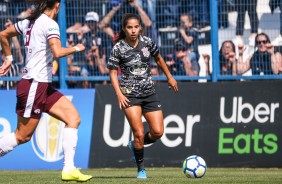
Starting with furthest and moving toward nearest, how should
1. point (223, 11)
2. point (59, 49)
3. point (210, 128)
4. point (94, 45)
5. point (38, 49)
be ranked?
point (94, 45) → point (223, 11) → point (210, 128) → point (38, 49) → point (59, 49)

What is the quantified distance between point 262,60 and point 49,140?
15.3ft

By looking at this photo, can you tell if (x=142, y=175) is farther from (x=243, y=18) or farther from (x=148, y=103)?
(x=243, y=18)

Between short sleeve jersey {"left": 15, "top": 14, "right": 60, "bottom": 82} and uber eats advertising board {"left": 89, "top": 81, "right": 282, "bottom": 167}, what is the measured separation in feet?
18.0

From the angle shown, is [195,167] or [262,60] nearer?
[195,167]

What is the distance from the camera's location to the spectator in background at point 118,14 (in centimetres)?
1623

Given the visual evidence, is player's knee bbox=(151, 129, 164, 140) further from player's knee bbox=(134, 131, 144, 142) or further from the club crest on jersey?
the club crest on jersey

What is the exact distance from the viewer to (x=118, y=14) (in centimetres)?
1638

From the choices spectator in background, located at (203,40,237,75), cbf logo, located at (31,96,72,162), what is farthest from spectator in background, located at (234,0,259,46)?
cbf logo, located at (31,96,72,162)

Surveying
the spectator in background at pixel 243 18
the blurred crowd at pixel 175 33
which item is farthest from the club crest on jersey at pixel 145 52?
the spectator in background at pixel 243 18

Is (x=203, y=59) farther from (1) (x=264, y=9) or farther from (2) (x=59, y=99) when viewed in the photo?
(2) (x=59, y=99)

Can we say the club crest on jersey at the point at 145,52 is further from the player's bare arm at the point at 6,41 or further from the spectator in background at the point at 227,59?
the spectator in background at the point at 227,59

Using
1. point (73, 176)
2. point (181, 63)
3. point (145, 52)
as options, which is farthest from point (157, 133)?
point (181, 63)

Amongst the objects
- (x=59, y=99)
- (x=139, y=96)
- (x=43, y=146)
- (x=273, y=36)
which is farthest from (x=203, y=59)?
(x=59, y=99)

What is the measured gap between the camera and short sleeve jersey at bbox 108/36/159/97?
38.6 feet
